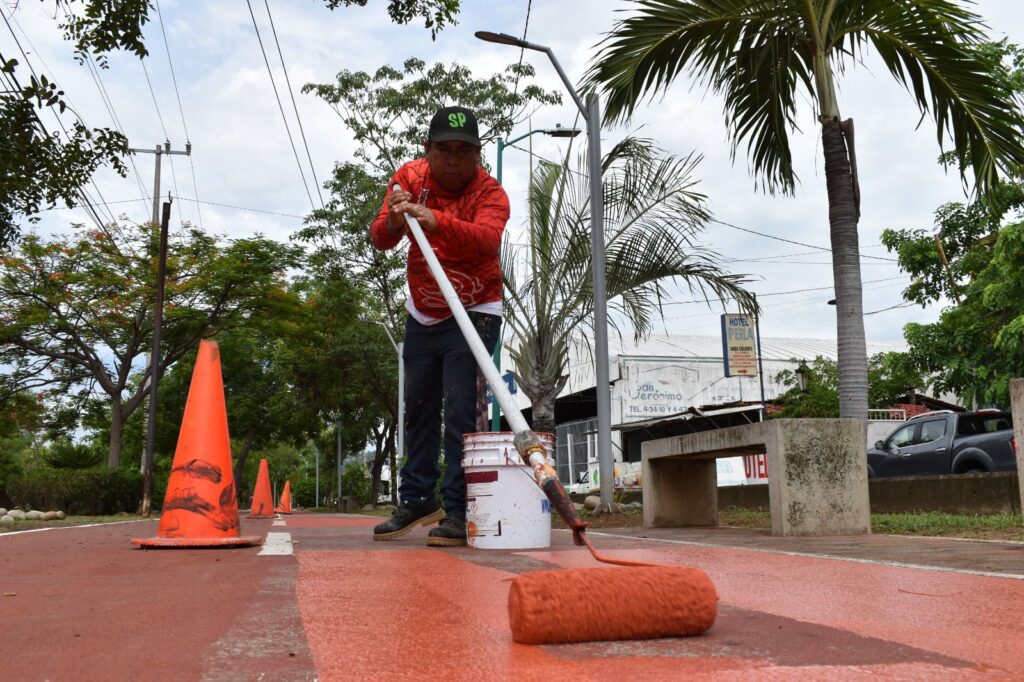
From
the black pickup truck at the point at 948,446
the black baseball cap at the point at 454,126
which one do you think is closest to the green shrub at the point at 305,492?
the black pickup truck at the point at 948,446

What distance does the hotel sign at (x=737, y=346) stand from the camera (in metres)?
26.7

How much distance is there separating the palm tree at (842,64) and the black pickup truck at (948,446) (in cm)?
540

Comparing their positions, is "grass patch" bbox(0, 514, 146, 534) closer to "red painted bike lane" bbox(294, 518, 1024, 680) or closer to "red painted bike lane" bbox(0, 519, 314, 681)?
"red painted bike lane" bbox(0, 519, 314, 681)

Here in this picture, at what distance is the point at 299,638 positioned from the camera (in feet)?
6.52

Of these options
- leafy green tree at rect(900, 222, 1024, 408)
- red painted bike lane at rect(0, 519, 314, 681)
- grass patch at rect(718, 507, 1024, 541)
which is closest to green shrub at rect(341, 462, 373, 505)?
leafy green tree at rect(900, 222, 1024, 408)

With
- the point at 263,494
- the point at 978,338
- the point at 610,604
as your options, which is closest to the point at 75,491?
the point at 263,494

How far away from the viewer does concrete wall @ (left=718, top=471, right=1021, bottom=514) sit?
9.56 m

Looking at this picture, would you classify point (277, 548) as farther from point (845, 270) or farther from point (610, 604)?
point (845, 270)

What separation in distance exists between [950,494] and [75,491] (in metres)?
17.9

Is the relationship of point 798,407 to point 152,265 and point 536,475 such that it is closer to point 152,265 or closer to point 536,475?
point 152,265

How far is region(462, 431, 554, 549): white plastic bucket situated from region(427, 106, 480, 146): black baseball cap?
1468 millimetres

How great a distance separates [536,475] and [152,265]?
82.0 ft

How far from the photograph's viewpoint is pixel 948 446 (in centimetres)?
1429

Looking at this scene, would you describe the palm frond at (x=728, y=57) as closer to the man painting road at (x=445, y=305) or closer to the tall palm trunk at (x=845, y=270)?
the tall palm trunk at (x=845, y=270)
